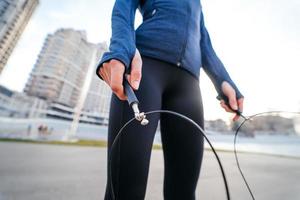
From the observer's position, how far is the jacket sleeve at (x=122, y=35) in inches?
11.2

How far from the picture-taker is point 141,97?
0.34 m

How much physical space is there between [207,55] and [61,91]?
3144cm

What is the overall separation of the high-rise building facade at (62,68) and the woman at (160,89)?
29.4 meters

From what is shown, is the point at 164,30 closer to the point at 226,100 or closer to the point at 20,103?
the point at 226,100

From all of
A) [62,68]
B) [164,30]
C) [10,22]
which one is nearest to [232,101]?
[164,30]

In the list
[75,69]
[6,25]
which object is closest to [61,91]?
[75,69]

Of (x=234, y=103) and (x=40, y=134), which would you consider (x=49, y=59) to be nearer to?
(x=40, y=134)

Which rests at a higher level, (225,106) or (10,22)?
(10,22)

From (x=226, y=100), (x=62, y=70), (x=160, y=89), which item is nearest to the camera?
(x=160, y=89)

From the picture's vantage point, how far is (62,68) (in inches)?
1147

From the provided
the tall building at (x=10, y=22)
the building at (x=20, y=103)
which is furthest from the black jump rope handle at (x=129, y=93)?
the building at (x=20, y=103)

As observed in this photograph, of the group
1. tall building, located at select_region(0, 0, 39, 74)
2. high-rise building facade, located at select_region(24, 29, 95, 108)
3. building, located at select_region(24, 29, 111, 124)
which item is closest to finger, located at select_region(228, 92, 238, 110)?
tall building, located at select_region(0, 0, 39, 74)

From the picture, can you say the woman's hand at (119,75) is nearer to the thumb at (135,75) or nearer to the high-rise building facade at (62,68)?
the thumb at (135,75)

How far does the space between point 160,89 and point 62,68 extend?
32.1 metres
